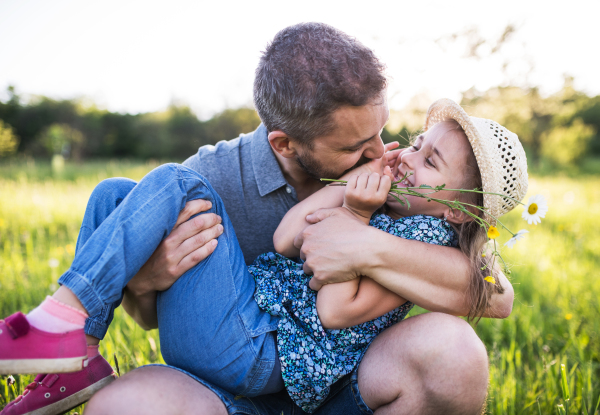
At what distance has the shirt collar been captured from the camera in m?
2.10

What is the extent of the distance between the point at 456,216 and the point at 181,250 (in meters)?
1.19

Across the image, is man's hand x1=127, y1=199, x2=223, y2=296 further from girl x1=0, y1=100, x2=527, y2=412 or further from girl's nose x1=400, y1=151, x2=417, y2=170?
girl's nose x1=400, y1=151, x2=417, y2=170

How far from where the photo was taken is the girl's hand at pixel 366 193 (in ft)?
5.26

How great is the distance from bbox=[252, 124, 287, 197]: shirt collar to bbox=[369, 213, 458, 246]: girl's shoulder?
0.61m

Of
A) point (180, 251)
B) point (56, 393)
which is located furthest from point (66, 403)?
point (180, 251)

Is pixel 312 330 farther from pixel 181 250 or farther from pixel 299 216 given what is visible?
pixel 181 250

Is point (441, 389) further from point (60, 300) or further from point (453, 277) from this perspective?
point (60, 300)

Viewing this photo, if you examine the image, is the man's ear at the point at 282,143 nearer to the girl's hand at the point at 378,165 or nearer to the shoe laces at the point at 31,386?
the girl's hand at the point at 378,165

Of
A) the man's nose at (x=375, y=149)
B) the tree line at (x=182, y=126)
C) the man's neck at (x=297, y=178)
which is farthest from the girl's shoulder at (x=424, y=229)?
the tree line at (x=182, y=126)

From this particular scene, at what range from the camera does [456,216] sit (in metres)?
1.77

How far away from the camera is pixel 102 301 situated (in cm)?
132

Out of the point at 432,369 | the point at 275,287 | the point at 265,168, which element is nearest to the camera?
the point at 432,369

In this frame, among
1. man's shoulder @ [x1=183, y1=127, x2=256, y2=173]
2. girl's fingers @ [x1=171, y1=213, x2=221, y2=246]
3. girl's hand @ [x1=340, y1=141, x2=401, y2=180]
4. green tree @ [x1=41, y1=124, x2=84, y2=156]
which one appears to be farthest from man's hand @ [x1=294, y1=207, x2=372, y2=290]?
green tree @ [x1=41, y1=124, x2=84, y2=156]

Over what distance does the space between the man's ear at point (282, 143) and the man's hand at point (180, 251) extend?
1.87ft
